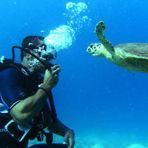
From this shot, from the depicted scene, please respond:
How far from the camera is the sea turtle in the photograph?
12.9ft

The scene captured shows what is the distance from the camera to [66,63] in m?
73.2

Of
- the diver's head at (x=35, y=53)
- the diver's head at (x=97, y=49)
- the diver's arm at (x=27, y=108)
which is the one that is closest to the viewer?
the diver's arm at (x=27, y=108)

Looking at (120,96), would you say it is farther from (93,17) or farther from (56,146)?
(56,146)

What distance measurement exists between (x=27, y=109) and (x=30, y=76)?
0.50 m

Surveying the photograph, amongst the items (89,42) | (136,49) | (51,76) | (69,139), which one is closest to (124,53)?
(136,49)

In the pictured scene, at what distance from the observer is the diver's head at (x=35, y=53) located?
378 centimetres

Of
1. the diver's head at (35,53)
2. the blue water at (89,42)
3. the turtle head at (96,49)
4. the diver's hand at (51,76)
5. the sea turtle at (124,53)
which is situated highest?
the blue water at (89,42)

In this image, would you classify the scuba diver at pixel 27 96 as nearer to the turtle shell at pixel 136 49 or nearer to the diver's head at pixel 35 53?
the diver's head at pixel 35 53

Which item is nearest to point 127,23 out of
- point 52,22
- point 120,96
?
point 120,96

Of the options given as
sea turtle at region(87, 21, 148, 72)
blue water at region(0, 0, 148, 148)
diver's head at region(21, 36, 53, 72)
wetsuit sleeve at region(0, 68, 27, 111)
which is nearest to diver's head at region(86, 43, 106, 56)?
sea turtle at region(87, 21, 148, 72)

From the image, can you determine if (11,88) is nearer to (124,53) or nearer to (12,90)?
(12,90)

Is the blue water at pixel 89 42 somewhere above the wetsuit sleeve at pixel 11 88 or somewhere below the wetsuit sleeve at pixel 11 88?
above

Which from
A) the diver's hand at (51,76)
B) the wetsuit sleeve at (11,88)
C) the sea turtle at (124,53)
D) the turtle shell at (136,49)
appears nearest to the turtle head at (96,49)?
the sea turtle at (124,53)

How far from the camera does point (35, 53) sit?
3.90 meters
